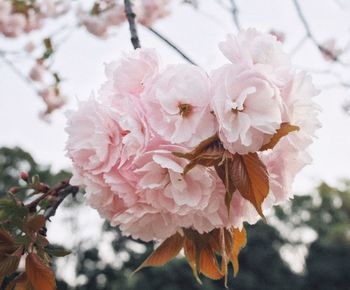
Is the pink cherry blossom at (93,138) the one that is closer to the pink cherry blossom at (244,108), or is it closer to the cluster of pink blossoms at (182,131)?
the cluster of pink blossoms at (182,131)

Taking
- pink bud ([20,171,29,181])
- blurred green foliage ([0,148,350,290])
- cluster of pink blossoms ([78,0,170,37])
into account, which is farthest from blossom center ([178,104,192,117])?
blurred green foliage ([0,148,350,290])

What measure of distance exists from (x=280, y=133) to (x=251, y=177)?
0.06 m

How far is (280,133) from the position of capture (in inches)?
18.6

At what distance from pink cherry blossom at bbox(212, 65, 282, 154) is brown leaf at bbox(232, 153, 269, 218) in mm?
19

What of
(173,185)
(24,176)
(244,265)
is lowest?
(244,265)

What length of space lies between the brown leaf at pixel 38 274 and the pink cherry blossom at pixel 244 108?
11.2 inches

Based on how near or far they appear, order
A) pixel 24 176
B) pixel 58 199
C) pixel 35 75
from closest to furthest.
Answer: pixel 58 199
pixel 24 176
pixel 35 75

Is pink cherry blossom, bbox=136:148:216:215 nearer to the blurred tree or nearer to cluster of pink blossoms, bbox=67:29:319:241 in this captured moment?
cluster of pink blossoms, bbox=67:29:319:241

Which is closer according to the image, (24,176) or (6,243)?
(6,243)

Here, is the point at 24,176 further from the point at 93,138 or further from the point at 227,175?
the point at 227,175

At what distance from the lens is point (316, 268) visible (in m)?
13.3

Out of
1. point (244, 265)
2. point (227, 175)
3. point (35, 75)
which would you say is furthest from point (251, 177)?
point (244, 265)

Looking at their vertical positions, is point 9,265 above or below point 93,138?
below

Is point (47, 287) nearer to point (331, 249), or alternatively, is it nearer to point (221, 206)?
point (221, 206)
